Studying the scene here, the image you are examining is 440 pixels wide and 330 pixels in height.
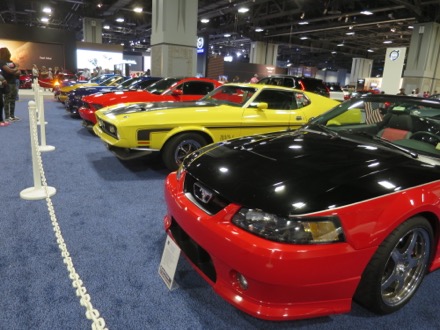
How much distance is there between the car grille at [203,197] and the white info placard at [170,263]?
0.35m

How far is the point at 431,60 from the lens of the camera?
17953 mm

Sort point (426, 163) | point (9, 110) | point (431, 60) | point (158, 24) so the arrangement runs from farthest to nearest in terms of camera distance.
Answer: point (431, 60) < point (158, 24) < point (9, 110) < point (426, 163)

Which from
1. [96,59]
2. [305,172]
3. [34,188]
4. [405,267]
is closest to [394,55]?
[405,267]

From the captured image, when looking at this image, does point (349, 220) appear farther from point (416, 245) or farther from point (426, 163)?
point (426, 163)

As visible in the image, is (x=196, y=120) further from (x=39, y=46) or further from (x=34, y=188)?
(x=39, y=46)

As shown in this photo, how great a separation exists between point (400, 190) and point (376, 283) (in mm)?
528

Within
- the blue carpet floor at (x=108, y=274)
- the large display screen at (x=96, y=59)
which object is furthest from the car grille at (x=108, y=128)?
the large display screen at (x=96, y=59)

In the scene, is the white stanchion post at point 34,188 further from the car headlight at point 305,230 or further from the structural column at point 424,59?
the structural column at point 424,59

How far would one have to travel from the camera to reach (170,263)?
216cm

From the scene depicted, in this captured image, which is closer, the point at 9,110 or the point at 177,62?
the point at 9,110

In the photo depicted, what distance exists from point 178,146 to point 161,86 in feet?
12.2

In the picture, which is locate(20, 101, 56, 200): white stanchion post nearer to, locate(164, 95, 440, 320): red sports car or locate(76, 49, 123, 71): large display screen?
locate(164, 95, 440, 320): red sports car

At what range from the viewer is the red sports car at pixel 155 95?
21.5 feet

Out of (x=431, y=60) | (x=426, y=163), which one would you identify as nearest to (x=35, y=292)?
(x=426, y=163)
